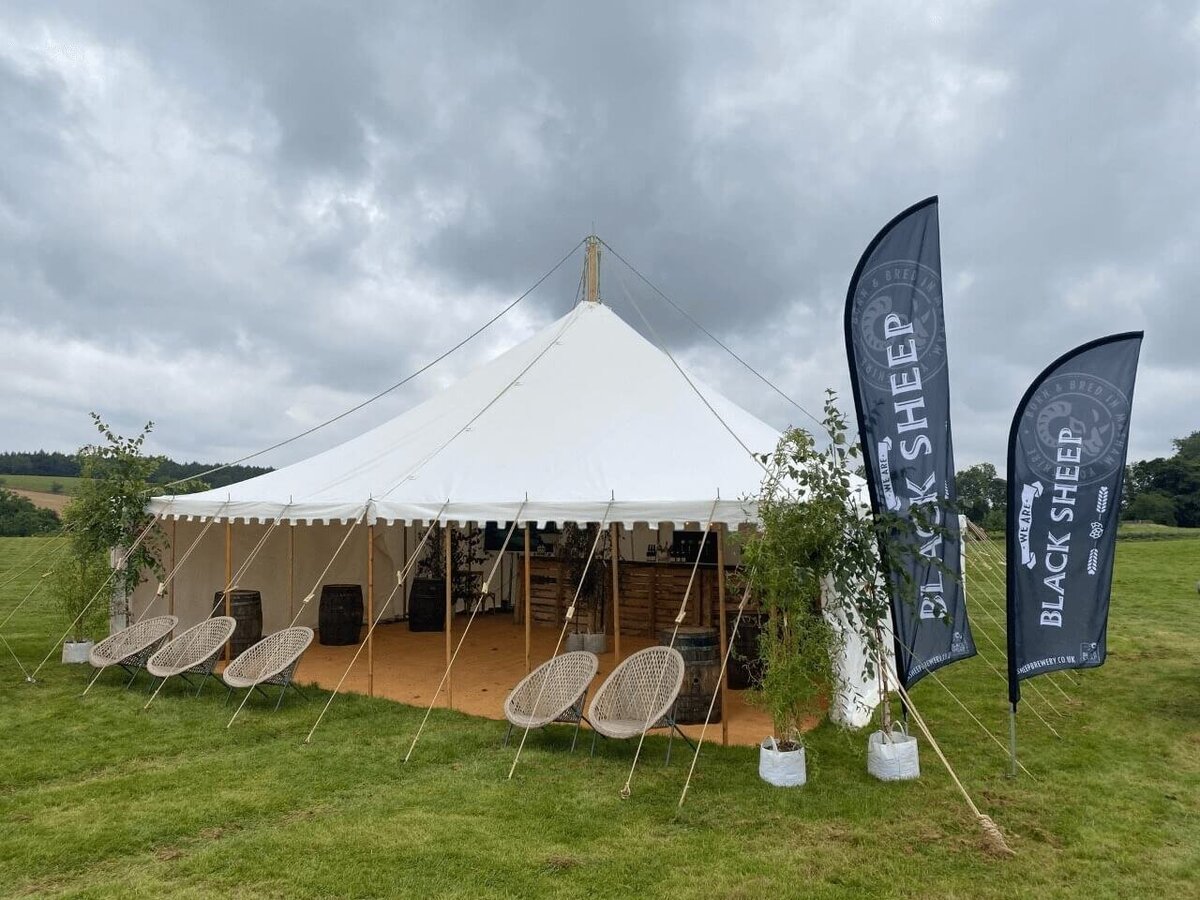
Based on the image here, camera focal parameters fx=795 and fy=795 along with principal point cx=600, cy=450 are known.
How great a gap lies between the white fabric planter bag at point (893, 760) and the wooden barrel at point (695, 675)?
134 cm

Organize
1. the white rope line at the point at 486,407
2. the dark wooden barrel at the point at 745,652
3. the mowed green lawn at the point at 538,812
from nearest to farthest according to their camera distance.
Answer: the mowed green lawn at the point at 538,812 < the dark wooden barrel at the point at 745,652 < the white rope line at the point at 486,407

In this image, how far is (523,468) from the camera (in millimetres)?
6938

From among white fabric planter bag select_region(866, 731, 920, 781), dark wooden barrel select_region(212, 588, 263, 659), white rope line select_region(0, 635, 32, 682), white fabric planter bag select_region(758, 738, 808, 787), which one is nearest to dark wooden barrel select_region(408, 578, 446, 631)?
dark wooden barrel select_region(212, 588, 263, 659)

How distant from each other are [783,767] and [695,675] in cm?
127

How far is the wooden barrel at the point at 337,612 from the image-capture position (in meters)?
9.41

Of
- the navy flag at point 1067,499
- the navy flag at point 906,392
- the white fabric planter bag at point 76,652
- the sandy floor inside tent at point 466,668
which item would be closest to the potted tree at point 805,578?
the navy flag at point 906,392

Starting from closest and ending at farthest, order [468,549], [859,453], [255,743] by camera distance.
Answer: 1. [859,453]
2. [255,743]
3. [468,549]

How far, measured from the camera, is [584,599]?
970cm

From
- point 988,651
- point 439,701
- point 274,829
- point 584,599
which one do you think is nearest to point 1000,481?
point 988,651

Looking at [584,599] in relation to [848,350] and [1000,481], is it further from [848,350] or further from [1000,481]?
[1000,481]

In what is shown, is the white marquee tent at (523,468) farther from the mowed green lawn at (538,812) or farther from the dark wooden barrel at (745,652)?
the mowed green lawn at (538,812)

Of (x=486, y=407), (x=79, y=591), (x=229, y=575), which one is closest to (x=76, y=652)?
(x=79, y=591)

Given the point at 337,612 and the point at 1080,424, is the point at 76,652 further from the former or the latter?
the point at 1080,424

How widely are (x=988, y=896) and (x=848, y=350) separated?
9.63ft
